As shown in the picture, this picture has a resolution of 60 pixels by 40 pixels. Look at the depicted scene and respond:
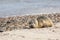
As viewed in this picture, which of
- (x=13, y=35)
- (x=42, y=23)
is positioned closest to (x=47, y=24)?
(x=42, y=23)

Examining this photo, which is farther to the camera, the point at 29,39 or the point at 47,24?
the point at 47,24

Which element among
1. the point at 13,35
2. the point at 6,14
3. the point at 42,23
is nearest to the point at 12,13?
the point at 6,14

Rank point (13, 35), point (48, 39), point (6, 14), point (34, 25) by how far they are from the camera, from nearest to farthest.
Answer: point (48, 39), point (13, 35), point (34, 25), point (6, 14)

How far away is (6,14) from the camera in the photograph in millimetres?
17094

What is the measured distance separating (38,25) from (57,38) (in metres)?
2.70

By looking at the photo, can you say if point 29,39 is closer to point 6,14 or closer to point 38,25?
point 38,25

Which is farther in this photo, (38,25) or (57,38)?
(38,25)

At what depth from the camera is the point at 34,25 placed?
989cm

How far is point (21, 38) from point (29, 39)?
0.28 meters

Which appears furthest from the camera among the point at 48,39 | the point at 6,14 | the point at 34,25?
the point at 6,14

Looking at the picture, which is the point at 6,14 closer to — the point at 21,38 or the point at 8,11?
the point at 8,11

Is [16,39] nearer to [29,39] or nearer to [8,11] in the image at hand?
[29,39]

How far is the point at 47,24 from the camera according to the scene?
33.2ft

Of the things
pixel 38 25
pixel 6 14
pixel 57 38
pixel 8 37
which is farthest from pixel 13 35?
pixel 6 14
